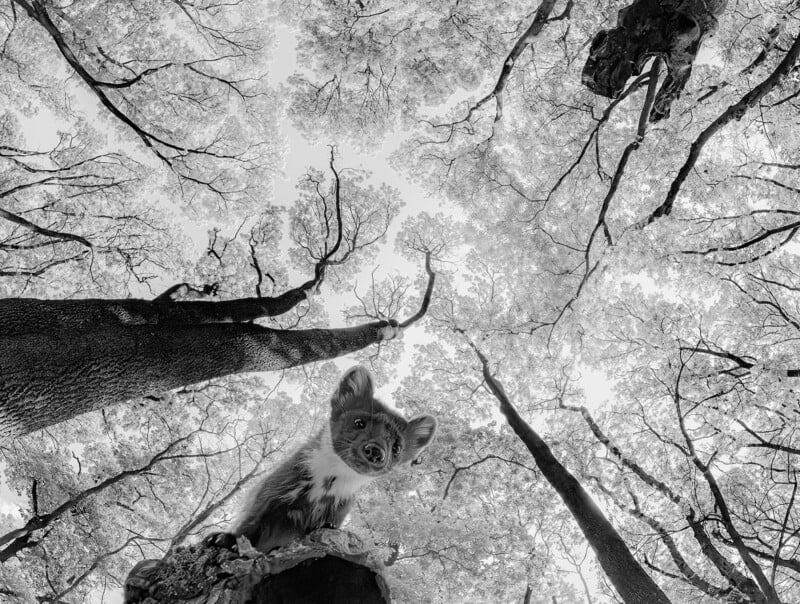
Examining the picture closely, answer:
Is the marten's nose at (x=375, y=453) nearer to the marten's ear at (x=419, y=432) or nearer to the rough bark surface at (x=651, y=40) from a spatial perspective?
the marten's ear at (x=419, y=432)

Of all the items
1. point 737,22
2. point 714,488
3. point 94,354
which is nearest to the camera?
point 94,354

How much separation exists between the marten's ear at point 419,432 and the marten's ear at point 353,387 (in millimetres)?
436

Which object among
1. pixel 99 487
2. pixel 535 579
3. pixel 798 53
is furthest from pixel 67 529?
A: pixel 798 53

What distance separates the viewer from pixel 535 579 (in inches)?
403

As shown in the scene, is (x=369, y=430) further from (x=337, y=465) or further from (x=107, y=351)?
(x=107, y=351)

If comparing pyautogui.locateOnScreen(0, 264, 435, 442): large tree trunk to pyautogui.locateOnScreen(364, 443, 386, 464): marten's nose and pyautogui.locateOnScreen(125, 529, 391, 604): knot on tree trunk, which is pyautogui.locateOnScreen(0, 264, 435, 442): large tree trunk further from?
pyautogui.locateOnScreen(364, 443, 386, 464): marten's nose

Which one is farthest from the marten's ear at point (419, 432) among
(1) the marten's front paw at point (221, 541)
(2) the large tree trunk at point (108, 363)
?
(2) the large tree trunk at point (108, 363)

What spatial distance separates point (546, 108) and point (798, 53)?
210 inches

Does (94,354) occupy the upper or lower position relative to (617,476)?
lower

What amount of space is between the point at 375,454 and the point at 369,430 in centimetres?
18

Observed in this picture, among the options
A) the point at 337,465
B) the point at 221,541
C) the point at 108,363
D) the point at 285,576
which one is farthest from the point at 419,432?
the point at 108,363

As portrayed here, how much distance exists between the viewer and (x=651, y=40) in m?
5.02

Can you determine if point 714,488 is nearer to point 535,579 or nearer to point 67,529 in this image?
point 535,579

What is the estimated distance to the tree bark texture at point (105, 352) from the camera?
283 centimetres
